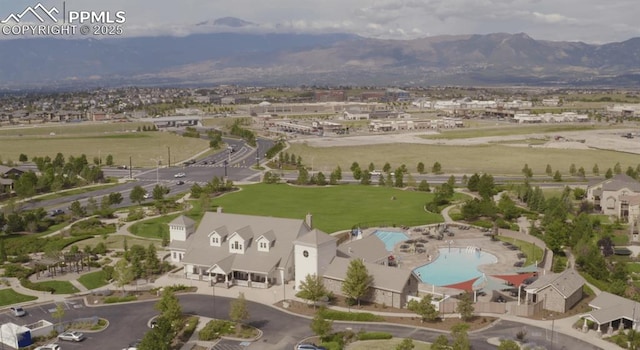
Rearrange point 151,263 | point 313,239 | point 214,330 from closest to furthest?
point 214,330 < point 313,239 < point 151,263

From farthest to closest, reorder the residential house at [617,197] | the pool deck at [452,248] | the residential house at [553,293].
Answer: the residential house at [617,197]
the pool deck at [452,248]
the residential house at [553,293]

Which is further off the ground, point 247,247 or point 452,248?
point 247,247

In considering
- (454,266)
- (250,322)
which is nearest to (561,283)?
(454,266)

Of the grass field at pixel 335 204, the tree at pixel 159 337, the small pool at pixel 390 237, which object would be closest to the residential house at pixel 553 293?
the small pool at pixel 390 237

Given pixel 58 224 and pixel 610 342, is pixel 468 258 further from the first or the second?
pixel 58 224

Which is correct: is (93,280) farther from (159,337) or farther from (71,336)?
(159,337)

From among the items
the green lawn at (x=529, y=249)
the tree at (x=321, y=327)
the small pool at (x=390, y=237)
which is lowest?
the small pool at (x=390, y=237)

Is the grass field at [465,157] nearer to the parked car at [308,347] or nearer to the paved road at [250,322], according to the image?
the paved road at [250,322]
